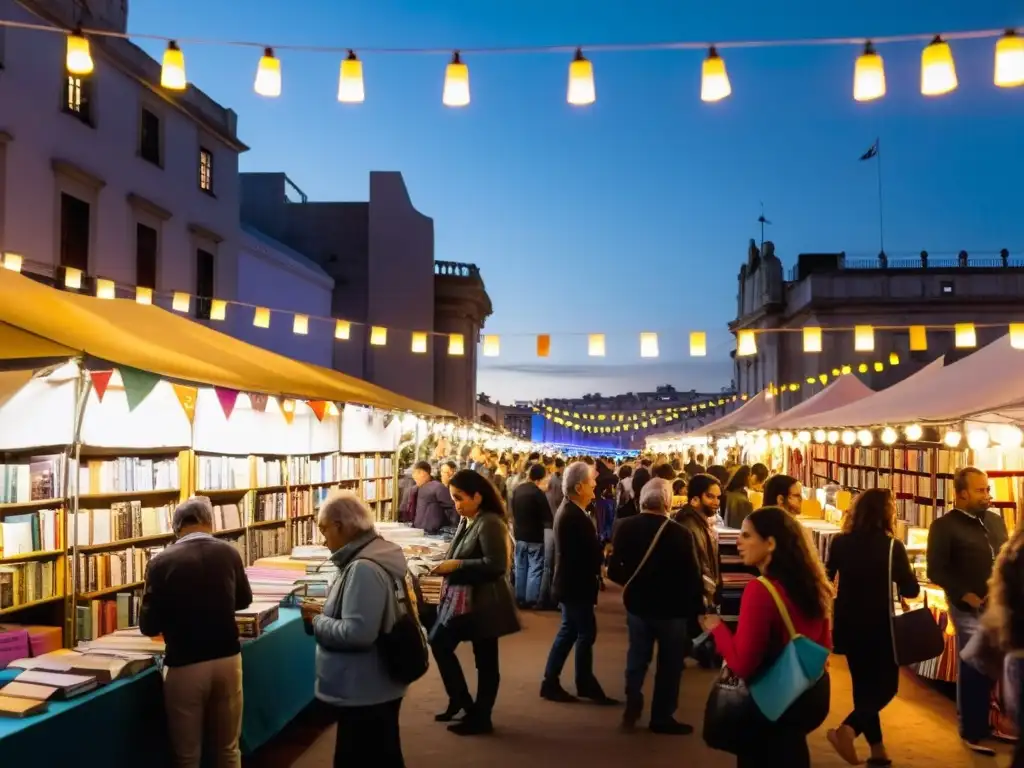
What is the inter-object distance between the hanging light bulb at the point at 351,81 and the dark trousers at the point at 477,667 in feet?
14.0

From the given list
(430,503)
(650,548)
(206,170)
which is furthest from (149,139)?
(650,548)

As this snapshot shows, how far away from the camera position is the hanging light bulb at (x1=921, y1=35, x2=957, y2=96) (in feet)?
23.7

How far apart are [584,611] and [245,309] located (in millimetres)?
19000

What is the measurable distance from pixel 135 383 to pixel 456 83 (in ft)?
12.0

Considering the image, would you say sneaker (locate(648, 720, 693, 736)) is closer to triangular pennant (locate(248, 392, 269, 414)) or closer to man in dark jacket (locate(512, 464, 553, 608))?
triangular pennant (locate(248, 392, 269, 414))

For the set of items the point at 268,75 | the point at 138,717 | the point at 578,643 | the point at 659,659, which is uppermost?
the point at 268,75

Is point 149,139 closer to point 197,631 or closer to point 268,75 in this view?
point 268,75

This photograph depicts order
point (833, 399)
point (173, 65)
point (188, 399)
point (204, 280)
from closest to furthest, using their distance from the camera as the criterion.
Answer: point (173, 65) < point (188, 399) < point (833, 399) < point (204, 280)

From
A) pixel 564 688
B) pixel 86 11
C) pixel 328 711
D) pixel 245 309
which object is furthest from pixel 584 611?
pixel 245 309

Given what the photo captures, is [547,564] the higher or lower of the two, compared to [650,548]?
lower

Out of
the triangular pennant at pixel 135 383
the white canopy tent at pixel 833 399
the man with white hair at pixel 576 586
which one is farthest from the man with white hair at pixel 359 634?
the white canopy tent at pixel 833 399

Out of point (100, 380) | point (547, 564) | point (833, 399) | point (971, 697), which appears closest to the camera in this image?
point (100, 380)

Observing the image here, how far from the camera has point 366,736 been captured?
14.5 ft

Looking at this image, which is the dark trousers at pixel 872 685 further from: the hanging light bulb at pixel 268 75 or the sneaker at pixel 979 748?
the hanging light bulb at pixel 268 75
